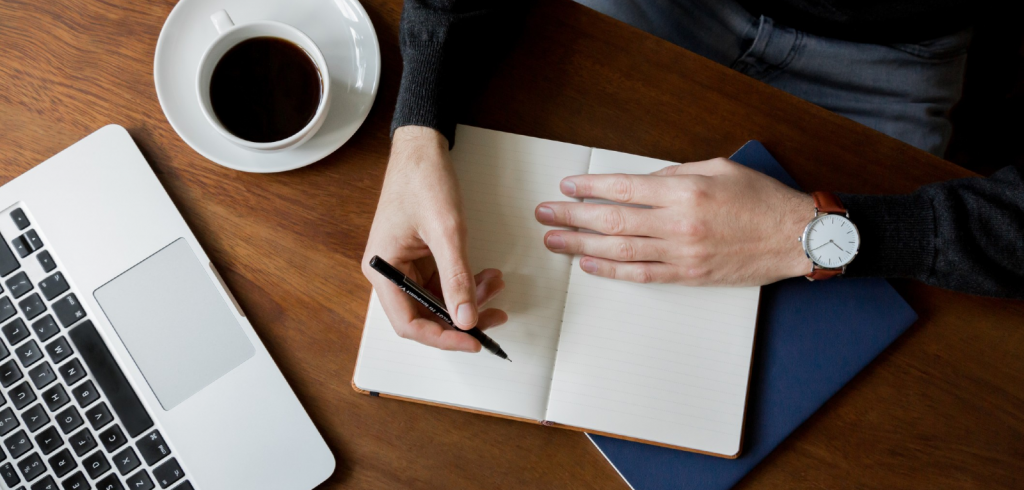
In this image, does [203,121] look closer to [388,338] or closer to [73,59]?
[73,59]

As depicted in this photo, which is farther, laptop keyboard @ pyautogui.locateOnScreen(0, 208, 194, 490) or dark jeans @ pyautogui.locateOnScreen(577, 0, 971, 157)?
dark jeans @ pyautogui.locateOnScreen(577, 0, 971, 157)

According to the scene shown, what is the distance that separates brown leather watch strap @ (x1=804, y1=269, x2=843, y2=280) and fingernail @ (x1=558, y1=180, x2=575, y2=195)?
0.33 m

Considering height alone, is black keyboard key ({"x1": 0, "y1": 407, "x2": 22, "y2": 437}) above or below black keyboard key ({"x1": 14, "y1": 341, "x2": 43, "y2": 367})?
below

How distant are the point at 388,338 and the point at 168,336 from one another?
0.28 meters

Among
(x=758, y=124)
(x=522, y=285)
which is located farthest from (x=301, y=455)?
(x=758, y=124)

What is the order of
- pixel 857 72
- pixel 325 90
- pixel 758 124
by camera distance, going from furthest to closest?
pixel 857 72
pixel 758 124
pixel 325 90

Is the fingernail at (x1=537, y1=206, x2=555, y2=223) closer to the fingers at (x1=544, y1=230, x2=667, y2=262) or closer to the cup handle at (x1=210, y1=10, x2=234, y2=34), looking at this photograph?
the fingers at (x1=544, y1=230, x2=667, y2=262)

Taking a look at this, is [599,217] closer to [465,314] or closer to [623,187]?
[623,187]

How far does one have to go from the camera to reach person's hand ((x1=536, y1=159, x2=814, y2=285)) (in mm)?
751

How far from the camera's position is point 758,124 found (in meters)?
0.81

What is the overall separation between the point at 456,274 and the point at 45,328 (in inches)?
20.5

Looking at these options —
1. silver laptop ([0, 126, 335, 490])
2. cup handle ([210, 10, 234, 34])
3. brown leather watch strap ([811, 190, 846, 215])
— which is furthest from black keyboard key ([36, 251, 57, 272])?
brown leather watch strap ([811, 190, 846, 215])

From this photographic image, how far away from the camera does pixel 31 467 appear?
694mm

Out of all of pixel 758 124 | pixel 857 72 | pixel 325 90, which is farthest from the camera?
pixel 857 72
